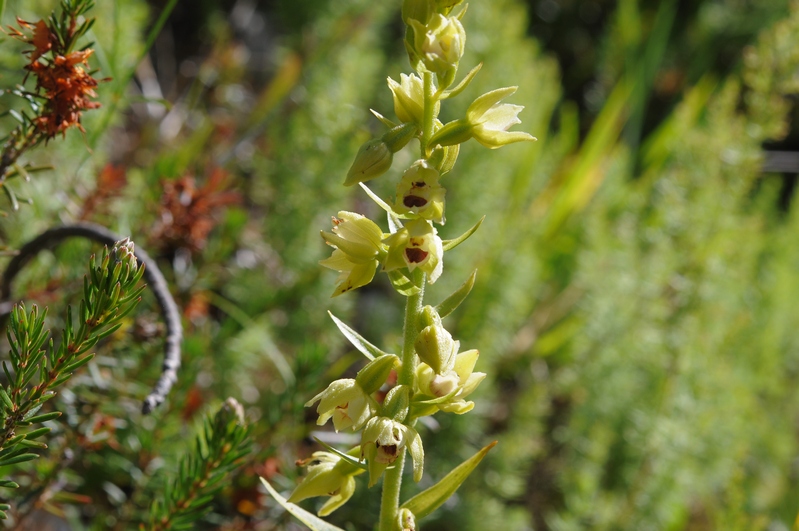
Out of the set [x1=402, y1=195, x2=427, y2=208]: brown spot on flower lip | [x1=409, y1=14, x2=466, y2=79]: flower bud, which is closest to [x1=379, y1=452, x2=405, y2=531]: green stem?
[x1=402, y1=195, x2=427, y2=208]: brown spot on flower lip

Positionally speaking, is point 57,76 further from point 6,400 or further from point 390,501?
point 390,501

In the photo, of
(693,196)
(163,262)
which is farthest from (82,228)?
(693,196)

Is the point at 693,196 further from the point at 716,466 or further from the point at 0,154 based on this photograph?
the point at 0,154

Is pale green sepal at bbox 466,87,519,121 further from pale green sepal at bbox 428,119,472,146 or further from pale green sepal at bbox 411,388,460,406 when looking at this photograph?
pale green sepal at bbox 411,388,460,406

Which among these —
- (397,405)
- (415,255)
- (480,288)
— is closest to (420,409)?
(397,405)

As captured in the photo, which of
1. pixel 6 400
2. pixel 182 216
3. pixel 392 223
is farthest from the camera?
pixel 182 216

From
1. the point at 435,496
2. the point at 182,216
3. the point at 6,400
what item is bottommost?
the point at 435,496

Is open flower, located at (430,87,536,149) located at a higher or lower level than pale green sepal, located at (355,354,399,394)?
higher
